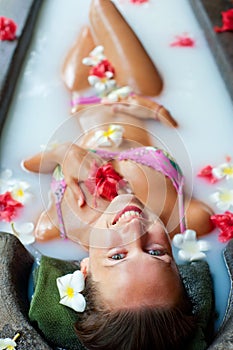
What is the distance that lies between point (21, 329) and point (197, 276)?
21.0 inches

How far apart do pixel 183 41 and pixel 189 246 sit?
1.25 m

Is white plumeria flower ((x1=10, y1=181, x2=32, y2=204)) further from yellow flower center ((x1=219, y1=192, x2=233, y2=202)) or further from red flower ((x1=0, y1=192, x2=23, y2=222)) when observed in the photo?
yellow flower center ((x1=219, y1=192, x2=233, y2=202))

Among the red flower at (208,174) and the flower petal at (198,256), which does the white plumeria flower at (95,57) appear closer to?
the red flower at (208,174)

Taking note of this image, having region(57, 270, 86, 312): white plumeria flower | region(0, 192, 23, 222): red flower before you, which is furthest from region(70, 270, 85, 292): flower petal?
region(0, 192, 23, 222): red flower

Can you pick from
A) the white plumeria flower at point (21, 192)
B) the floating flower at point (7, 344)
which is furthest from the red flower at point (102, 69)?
the floating flower at point (7, 344)

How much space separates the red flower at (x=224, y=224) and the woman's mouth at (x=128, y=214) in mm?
451

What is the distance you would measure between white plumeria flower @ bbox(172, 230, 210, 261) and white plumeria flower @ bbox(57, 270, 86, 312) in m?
0.46

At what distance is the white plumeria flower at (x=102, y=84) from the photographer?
2430mm

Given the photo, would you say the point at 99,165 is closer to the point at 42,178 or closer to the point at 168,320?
the point at 42,178

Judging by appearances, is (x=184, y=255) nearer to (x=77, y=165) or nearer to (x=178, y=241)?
(x=178, y=241)

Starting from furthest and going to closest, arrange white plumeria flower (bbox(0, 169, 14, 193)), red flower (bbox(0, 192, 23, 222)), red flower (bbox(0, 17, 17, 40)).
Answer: red flower (bbox(0, 17, 17, 40)) < white plumeria flower (bbox(0, 169, 14, 193)) < red flower (bbox(0, 192, 23, 222))

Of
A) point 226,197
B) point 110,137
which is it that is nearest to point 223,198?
point 226,197

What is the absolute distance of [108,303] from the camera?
137 cm

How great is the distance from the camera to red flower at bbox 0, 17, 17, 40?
8.79 feet
